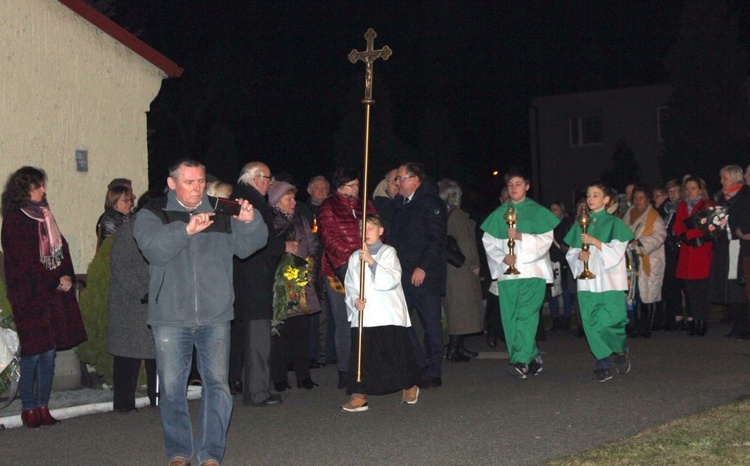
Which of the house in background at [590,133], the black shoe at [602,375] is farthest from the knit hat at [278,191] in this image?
the house in background at [590,133]

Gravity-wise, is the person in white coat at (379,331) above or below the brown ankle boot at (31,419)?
above

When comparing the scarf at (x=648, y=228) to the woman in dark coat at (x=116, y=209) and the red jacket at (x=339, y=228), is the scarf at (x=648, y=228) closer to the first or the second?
the red jacket at (x=339, y=228)

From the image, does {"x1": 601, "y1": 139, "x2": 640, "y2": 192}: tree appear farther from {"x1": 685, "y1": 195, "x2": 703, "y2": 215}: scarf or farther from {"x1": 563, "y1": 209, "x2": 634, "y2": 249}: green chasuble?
{"x1": 563, "y1": 209, "x2": 634, "y2": 249}: green chasuble

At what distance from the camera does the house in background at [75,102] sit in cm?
1270

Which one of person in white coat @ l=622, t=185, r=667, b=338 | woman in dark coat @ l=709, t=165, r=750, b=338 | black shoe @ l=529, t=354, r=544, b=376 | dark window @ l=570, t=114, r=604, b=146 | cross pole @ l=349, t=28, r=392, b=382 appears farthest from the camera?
dark window @ l=570, t=114, r=604, b=146

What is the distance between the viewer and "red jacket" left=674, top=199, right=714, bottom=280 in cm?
1528

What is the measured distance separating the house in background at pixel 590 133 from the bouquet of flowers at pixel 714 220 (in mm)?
35002

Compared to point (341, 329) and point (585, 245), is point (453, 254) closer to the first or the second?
point (585, 245)

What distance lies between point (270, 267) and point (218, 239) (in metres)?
3.20

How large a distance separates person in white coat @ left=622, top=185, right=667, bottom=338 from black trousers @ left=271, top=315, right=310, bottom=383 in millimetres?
5580

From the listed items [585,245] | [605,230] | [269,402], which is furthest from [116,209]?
[605,230]

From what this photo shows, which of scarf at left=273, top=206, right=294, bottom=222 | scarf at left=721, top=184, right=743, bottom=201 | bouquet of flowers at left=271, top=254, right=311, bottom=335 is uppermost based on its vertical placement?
scarf at left=721, top=184, right=743, bottom=201

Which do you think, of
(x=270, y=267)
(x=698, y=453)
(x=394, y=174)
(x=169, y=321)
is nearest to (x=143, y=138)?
(x=394, y=174)

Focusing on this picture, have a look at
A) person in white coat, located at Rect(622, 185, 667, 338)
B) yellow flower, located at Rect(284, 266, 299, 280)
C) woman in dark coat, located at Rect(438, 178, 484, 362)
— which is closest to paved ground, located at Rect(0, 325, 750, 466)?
yellow flower, located at Rect(284, 266, 299, 280)
